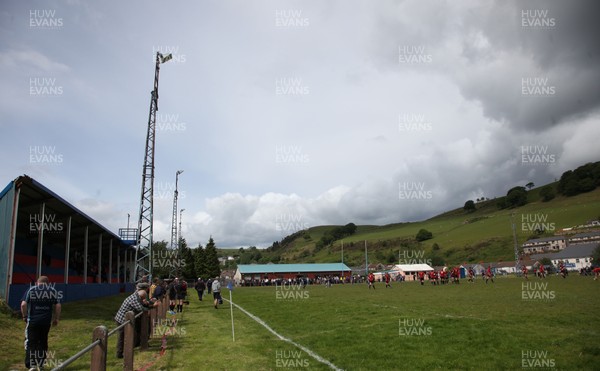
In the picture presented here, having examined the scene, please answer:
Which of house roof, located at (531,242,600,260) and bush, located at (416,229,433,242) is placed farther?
bush, located at (416,229,433,242)

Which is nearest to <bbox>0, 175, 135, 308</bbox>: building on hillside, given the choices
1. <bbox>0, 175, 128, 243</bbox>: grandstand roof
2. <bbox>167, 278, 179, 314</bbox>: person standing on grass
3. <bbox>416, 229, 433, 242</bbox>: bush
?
<bbox>0, 175, 128, 243</bbox>: grandstand roof

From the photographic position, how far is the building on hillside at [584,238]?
10856 cm

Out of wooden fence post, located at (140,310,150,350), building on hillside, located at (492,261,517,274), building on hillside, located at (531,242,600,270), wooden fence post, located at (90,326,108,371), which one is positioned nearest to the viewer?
wooden fence post, located at (90,326,108,371)

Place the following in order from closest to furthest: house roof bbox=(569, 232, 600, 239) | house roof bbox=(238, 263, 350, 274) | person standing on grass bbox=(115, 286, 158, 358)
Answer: person standing on grass bbox=(115, 286, 158, 358)
house roof bbox=(238, 263, 350, 274)
house roof bbox=(569, 232, 600, 239)

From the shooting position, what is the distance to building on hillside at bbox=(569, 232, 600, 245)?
109m

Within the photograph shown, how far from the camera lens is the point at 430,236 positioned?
150875mm

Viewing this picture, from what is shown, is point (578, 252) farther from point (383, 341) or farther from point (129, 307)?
point (129, 307)

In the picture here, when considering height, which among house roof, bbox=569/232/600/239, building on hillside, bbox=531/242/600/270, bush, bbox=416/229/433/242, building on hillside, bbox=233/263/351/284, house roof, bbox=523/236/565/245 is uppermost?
bush, bbox=416/229/433/242

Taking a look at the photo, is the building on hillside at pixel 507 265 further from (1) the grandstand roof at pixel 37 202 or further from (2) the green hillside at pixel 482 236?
(1) the grandstand roof at pixel 37 202

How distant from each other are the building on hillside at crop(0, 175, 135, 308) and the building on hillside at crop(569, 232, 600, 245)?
115m

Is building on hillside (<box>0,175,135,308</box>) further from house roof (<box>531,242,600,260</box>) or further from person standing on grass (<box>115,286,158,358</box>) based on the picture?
house roof (<box>531,242,600,260</box>)

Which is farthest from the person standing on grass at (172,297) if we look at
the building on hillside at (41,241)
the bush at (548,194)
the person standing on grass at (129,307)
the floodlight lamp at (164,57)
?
the bush at (548,194)

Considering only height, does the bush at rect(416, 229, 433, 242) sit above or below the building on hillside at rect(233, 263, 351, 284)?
above

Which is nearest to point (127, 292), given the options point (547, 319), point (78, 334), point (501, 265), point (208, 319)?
point (208, 319)
